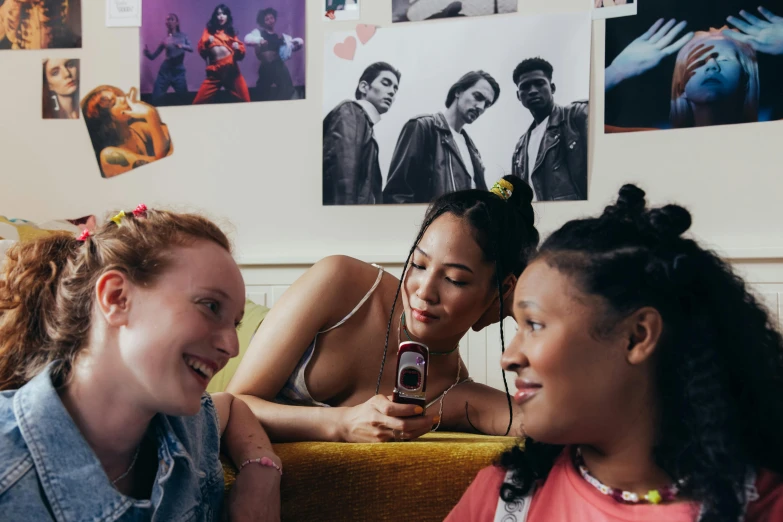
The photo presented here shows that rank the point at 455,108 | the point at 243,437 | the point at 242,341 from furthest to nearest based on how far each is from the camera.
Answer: the point at 455,108 < the point at 242,341 < the point at 243,437

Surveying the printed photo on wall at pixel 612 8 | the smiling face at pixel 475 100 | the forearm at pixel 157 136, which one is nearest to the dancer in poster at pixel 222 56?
the forearm at pixel 157 136

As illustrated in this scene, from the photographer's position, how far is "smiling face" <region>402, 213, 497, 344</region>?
1.28m

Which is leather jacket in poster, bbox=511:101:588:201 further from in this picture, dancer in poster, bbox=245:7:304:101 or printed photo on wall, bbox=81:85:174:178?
printed photo on wall, bbox=81:85:174:178

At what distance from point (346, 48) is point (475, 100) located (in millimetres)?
378

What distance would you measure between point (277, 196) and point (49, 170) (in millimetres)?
705

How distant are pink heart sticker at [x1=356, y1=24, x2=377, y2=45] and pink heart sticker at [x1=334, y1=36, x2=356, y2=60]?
0.07 ft

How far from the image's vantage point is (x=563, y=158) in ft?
6.40

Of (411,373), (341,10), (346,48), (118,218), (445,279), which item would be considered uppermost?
(341,10)

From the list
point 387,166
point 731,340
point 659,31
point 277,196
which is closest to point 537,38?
point 659,31

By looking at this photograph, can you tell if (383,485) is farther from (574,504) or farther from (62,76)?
(62,76)

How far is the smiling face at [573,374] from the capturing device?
0.78 m

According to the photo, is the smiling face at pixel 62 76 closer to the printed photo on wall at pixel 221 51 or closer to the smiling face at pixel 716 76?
the printed photo on wall at pixel 221 51

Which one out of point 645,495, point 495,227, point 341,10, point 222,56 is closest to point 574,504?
point 645,495

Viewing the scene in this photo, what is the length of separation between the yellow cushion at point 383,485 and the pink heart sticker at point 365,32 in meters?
1.36
